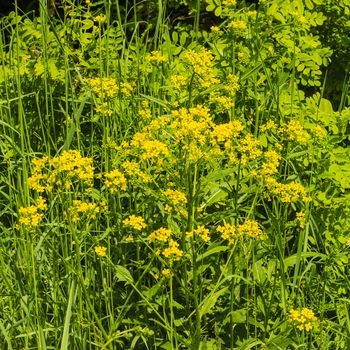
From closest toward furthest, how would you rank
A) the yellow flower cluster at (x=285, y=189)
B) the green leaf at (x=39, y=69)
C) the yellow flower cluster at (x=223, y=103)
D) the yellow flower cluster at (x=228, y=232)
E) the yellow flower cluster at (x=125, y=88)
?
the yellow flower cluster at (x=228, y=232)
the yellow flower cluster at (x=285, y=189)
the yellow flower cluster at (x=223, y=103)
the yellow flower cluster at (x=125, y=88)
the green leaf at (x=39, y=69)

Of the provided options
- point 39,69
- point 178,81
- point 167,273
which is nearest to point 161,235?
point 167,273

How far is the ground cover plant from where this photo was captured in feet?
7.92

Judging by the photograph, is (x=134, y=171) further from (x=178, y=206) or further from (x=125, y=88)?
(x=125, y=88)

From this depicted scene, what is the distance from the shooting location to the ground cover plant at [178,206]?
2414 millimetres

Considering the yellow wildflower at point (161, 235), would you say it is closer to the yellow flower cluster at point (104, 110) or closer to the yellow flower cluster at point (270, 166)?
the yellow flower cluster at point (270, 166)

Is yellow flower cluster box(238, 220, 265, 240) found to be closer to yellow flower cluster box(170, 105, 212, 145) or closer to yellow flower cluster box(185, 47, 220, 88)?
yellow flower cluster box(170, 105, 212, 145)

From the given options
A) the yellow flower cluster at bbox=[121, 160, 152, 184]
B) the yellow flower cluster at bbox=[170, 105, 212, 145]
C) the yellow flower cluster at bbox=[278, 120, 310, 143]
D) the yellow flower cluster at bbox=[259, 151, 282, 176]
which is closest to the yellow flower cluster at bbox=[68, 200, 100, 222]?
the yellow flower cluster at bbox=[121, 160, 152, 184]

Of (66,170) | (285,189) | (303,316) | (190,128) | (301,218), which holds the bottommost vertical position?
(303,316)

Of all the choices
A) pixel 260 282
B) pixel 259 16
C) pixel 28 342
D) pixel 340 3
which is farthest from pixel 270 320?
pixel 340 3

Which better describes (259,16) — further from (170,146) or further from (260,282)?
(260,282)

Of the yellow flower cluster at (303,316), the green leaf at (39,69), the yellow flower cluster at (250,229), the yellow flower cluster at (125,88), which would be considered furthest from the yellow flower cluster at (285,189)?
the green leaf at (39,69)

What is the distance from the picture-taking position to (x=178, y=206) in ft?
8.00

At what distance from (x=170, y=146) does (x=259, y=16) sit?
99 centimetres

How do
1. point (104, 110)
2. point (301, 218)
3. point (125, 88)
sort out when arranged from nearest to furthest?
1. point (301, 218)
2. point (104, 110)
3. point (125, 88)
